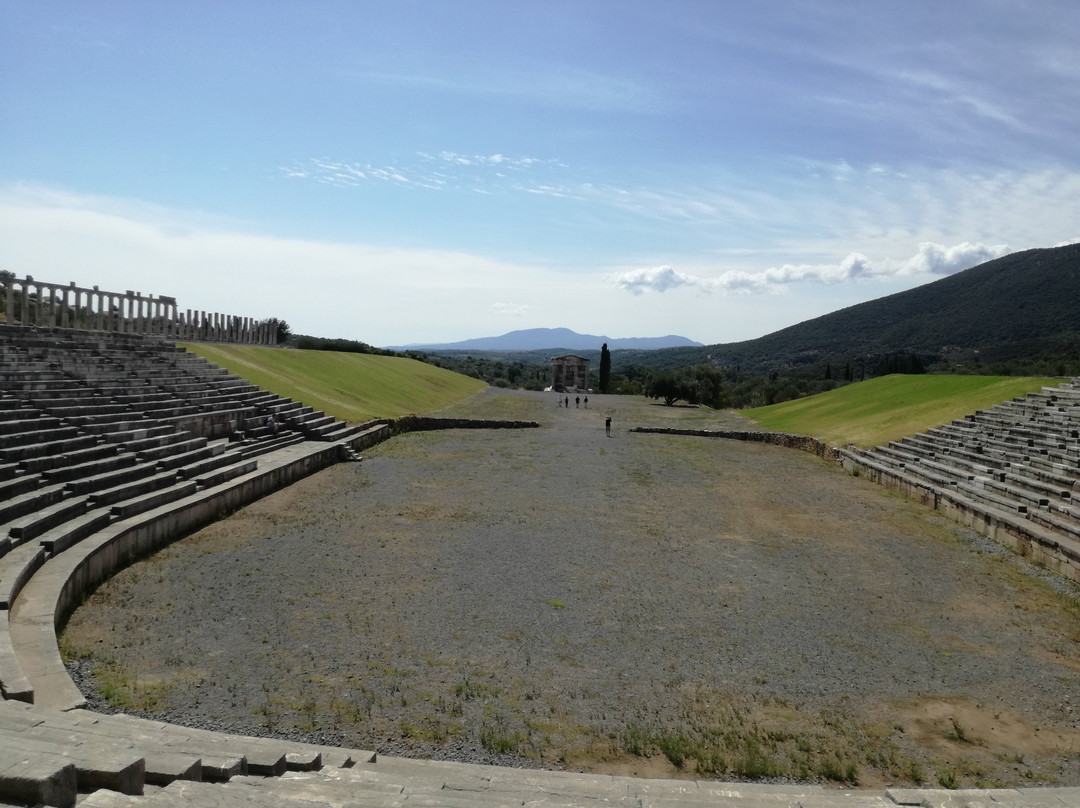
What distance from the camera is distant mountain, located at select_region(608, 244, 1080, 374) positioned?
94.5m

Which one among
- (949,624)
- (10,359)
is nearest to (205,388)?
(10,359)

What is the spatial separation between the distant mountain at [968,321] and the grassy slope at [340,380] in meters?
61.4

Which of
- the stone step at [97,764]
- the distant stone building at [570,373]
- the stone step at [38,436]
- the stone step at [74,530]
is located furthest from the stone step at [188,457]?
the distant stone building at [570,373]

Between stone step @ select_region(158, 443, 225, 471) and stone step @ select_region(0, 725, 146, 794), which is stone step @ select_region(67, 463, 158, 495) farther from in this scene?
stone step @ select_region(0, 725, 146, 794)

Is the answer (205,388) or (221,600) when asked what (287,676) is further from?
(205,388)

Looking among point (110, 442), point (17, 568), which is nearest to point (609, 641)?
point (17, 568)

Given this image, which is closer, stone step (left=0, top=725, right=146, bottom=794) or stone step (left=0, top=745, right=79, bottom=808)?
stone step (left=0, top=745, right=79, bottom=808)

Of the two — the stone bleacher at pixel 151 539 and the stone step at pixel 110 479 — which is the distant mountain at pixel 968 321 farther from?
the stone step at pixel 110 479

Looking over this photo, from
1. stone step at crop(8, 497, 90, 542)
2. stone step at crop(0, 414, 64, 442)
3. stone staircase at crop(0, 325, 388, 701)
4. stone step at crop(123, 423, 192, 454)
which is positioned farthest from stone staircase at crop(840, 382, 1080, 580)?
stone step at crop(0, 414, 64, 442)

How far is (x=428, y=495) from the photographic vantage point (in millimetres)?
20031

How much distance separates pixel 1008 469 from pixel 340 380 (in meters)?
33.1

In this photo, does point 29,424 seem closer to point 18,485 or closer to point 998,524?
point 18,485

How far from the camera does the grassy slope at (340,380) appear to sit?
32156 mm

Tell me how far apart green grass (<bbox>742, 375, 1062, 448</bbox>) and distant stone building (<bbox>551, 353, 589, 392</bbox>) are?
1532 inches
